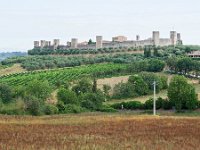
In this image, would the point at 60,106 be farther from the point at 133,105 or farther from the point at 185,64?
the point at 185,64

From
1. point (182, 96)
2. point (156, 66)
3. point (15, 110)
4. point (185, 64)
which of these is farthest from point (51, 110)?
point (156, 66)

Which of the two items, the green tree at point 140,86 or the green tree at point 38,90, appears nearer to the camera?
the green tree at point 38,90

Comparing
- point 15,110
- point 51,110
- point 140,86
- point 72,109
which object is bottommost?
point 72,109

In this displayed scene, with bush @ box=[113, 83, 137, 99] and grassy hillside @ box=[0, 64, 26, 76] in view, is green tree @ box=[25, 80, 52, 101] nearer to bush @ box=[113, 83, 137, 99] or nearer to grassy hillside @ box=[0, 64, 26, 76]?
bush @ box=[113, 83, 137, 99]

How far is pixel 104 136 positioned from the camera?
975 inches

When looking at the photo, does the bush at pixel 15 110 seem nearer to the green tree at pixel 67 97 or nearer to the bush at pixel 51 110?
the bush at pixel 51 110

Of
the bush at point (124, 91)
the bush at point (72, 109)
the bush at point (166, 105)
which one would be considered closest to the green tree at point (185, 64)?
the bush at point (124, 91)

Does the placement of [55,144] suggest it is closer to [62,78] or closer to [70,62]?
[62,78]

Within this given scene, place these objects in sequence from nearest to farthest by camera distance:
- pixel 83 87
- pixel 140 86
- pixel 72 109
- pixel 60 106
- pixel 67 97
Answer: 1. pixel 72 109
2. pixel 60 106
3. pixel 67 97
4. pixel 83 87
5. pixel 140 86

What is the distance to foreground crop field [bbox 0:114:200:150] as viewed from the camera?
21.1 m

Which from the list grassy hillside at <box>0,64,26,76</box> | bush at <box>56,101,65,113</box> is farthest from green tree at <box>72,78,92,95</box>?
grassy hillside at <box>0,64,26,76</box>

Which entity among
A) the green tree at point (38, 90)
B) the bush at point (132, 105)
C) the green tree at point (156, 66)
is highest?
the green tree at point (156, 66)

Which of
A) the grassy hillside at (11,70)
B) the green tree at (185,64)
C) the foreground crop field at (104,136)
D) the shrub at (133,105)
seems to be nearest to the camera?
the foreground crop field at (104,136)

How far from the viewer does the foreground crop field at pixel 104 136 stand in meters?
21.1
